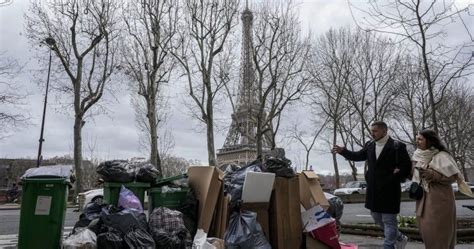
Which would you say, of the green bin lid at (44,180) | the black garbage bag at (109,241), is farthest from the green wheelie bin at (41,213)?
the black garbage bag at (109,241)

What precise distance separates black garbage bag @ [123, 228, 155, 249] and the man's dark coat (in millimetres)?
2819

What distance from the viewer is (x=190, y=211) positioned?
595cm

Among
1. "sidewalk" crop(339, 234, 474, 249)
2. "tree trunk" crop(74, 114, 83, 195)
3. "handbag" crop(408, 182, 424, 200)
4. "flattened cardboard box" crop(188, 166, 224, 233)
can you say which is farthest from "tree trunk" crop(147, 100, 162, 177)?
"handbag" crop(408, 182, 424, 200)

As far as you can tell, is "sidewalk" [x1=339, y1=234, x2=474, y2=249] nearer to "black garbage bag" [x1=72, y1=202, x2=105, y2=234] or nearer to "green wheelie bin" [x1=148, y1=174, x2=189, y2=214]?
"green wheelie bin" [x1=148, y1=174, x2=189, y2=214]

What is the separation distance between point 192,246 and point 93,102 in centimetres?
2109

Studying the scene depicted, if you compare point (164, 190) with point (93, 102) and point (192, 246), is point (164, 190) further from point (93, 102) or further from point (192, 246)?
point (93, 102)

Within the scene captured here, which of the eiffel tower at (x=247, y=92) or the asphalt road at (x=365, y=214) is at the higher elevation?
the eiffel tower at (x=247, y=92)

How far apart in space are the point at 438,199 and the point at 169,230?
3.16 meters

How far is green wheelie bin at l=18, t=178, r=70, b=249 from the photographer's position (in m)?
5.16

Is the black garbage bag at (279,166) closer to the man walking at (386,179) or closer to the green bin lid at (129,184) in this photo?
the man walking at (386,179)

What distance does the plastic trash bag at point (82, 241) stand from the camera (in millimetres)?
4715

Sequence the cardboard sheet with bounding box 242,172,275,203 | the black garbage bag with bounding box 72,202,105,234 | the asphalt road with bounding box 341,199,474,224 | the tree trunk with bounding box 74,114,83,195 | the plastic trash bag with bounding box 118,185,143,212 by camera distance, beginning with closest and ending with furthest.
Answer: the black garbage bag with bounding box 72,202,105,234 → the plastic trash bag with bounding box 118,185,143,212 → the cardboard sheet with bounding box 242,172,275,203 → the asphalt road with bounding box 341,199,474,224 → the tree trunk with bounding box 74,114,83,195

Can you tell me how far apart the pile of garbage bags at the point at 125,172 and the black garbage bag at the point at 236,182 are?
1001 mm

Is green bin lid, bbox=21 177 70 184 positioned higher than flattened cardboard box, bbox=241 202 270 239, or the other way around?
green bin lid, bbox=21 177 70 184
